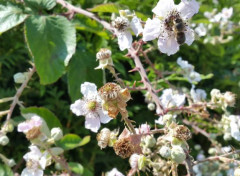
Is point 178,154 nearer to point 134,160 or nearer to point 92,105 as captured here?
point 134,160

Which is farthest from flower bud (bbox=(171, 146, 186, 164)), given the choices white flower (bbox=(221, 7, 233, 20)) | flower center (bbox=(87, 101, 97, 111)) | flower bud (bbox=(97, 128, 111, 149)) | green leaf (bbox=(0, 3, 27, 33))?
white flower (bbox=(221, 7, 233, 20))

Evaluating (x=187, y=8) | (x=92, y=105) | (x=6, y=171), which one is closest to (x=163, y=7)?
(x=187, y=8)

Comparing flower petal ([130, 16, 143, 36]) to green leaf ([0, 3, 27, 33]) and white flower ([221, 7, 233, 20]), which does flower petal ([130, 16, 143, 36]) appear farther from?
white flower ([221, 7, 233, 20])

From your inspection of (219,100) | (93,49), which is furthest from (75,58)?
(219,100)

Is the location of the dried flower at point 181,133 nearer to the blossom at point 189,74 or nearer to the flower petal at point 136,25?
the flower petal at point 136,25

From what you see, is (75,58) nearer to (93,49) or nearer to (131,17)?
(93,49)

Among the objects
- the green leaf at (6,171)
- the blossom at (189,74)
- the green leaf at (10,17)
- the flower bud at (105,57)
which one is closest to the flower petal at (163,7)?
the flower bud at (105,57)
